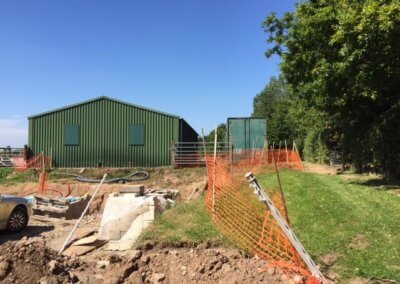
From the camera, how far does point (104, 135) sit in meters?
30.4

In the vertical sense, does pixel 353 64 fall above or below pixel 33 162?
above

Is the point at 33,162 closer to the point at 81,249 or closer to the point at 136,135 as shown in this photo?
the point at 136,135

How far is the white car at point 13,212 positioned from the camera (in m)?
13.2

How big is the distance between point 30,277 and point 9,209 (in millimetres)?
7860

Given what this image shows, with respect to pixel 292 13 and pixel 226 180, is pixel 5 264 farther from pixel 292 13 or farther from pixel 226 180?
pixel 292 13

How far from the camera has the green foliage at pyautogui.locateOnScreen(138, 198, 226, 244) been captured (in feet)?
26.2

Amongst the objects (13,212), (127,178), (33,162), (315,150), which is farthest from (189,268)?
(315,150)

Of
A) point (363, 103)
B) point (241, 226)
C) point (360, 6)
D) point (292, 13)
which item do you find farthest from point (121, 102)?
point (241, 226)

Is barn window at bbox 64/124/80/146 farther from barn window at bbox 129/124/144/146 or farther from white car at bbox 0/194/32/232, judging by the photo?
white car at bbox 0/194/32/232

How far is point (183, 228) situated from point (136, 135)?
22.0 metres

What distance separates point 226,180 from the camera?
11.3 m

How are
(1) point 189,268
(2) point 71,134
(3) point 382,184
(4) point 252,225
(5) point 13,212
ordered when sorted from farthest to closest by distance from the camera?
(2) point 71,134 < (3) point 382,184 < (5) point 13,212 < (4) point 252,225 < (1) point 189,268

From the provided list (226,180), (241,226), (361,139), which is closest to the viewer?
(241,226)

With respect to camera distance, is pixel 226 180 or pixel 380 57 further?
pixel 380 57
